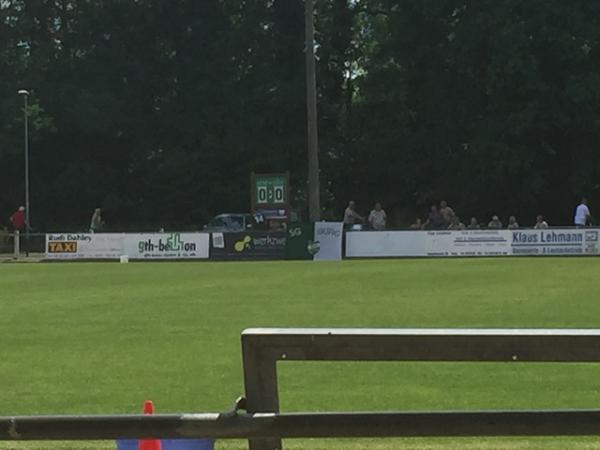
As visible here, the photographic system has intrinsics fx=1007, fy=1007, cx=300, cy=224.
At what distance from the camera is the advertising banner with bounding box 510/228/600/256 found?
34750 millimetres

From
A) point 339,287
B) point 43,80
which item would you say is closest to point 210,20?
point 43,80

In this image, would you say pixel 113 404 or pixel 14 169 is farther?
pixel 14 169

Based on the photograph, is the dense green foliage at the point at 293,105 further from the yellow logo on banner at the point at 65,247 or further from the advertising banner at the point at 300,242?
the yellow logo on banner at the point at 65,247

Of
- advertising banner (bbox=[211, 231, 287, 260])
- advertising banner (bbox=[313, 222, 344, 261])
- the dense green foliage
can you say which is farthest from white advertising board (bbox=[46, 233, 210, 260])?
the dense green foliage

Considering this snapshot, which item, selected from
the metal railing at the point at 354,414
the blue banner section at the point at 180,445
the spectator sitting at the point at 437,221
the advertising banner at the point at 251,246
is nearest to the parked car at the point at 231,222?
the spectator sitting at the point at 437,221

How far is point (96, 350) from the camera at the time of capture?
12.1 meters

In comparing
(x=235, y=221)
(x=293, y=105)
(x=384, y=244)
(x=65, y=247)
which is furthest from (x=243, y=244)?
(x=293, y=105)

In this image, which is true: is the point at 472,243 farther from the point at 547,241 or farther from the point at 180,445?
the point at 180,445

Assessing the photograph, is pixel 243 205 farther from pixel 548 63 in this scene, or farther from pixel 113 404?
pixel 113 404

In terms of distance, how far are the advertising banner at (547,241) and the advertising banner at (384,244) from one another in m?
3.24

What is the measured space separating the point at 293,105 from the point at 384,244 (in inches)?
1017

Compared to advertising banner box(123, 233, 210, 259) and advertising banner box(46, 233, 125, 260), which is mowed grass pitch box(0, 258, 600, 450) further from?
advertising banner box(46, 233, 125, 260)

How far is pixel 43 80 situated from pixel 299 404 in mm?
57639

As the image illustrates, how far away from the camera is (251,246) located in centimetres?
3675
